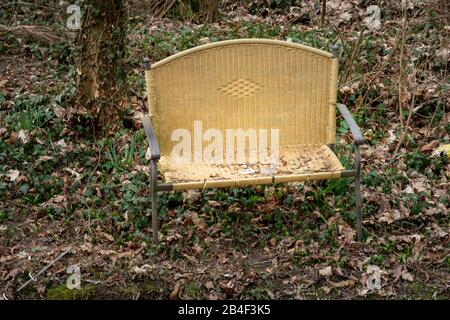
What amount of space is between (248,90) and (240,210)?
0.89m

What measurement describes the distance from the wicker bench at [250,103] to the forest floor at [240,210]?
0.32 metres

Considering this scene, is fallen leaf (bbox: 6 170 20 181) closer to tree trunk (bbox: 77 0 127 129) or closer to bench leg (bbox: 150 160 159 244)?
tree trunk (bbox: 77 0 127 129)

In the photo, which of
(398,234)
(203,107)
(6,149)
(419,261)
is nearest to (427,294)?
(419,261)

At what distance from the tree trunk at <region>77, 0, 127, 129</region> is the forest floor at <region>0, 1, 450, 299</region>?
171mm

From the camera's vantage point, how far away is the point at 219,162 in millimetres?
5277

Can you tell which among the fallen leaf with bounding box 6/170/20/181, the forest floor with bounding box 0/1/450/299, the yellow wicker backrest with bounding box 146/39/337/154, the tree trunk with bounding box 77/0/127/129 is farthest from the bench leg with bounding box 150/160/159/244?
the tree trunk with bounding box 77/0/127/129

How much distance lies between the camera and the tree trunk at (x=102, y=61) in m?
6.21

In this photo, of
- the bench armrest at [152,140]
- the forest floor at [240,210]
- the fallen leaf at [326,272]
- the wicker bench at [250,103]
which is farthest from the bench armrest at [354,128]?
the bench armrest at [152,140]

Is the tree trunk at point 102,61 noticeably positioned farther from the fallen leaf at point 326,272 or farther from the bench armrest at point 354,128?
the fallen leaf at point 326,272

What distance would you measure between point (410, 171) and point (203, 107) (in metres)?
1.83

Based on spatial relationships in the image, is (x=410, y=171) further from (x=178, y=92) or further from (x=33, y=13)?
(x=33, y=13)

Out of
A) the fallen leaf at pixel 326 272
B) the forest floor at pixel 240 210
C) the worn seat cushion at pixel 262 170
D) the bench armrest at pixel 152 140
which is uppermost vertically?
the bench armrest at pixel 152 140

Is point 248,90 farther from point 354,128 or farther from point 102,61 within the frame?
point 102,61

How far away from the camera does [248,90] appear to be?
17.4ft
